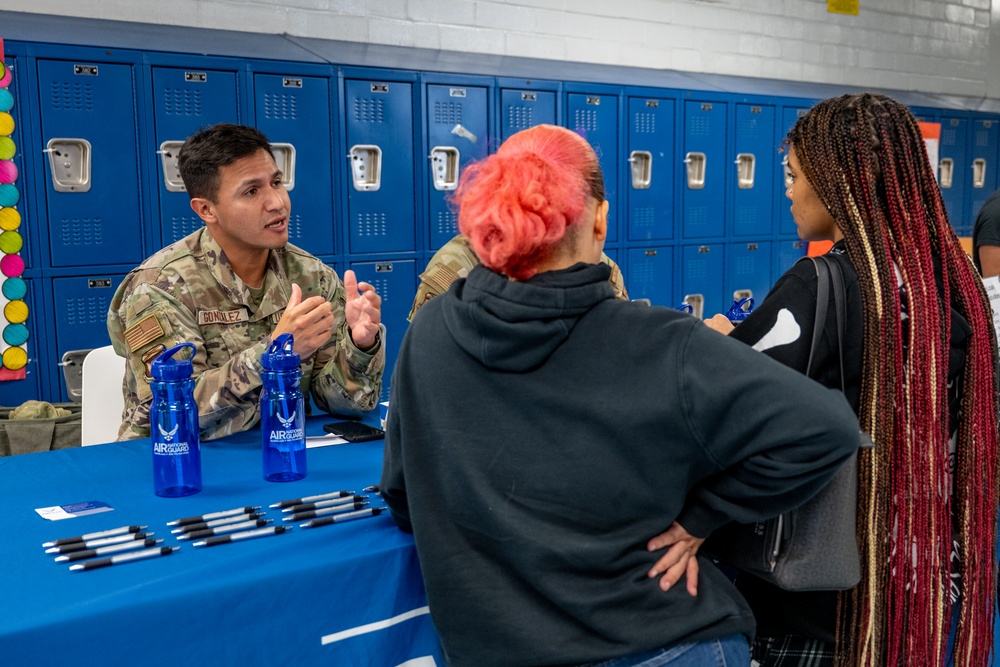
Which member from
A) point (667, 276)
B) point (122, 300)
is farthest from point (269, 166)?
point (667, 276)

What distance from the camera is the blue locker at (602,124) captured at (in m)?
4.80

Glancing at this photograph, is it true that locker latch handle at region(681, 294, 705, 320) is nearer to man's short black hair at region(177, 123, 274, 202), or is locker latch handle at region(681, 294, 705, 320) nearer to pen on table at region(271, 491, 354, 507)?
man's short black hair at region(177, 123, 274, 202)

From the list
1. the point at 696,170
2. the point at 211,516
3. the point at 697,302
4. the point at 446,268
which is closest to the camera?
the point at 211,516

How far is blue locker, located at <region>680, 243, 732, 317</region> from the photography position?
211 inches

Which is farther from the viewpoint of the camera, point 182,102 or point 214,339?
point 182,102

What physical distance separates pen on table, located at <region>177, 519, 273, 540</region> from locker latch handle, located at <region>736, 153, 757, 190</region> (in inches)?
180

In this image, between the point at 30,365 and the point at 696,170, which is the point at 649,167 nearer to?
the point at 696,170

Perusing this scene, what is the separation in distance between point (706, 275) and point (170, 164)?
3101 millimetres

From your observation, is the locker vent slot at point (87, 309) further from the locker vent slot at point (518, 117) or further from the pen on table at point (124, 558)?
the pen on table at point (124, 558)

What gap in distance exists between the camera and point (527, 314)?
3.83 feet

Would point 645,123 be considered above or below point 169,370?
above

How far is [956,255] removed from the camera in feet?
4.97

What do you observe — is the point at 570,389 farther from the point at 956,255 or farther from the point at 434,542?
the point at 956,255

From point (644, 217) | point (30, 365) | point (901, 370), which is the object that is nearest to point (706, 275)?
point (644, 217)
